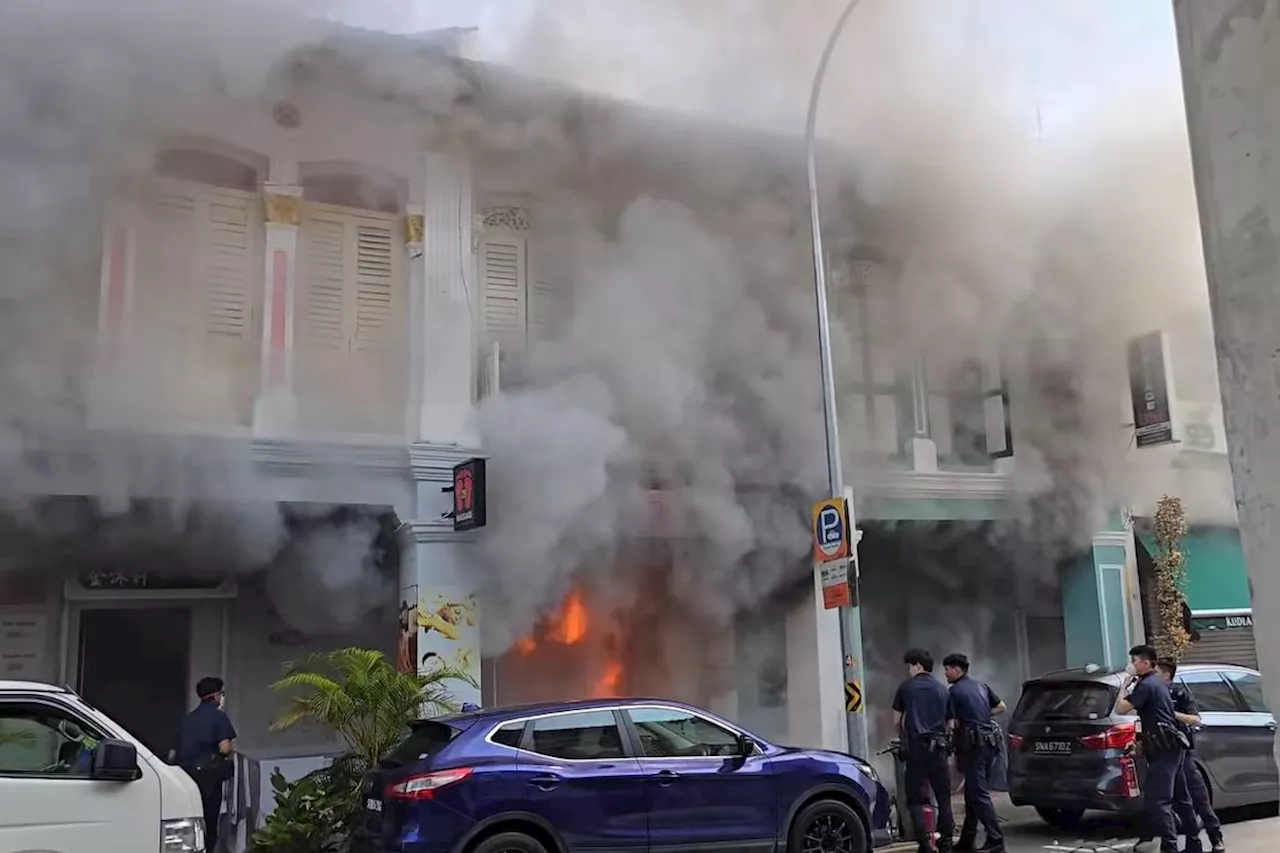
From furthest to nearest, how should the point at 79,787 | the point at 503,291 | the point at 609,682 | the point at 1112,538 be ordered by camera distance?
the point at 1112,538, the point at 609,682, the point at 503,291, the point at 79,787

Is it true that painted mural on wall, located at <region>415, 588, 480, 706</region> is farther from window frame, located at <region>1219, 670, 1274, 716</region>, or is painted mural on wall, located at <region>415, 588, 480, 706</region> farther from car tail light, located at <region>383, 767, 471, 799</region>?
window frame, located at <region>1219, 670, 1274, 716</region>

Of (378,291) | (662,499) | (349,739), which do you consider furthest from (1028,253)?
(349,739)

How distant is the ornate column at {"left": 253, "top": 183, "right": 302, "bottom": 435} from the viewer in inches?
365

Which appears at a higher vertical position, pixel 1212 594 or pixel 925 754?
pixel 1212 594

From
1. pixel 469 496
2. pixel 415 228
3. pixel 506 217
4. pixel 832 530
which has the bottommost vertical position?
pixel 832 530

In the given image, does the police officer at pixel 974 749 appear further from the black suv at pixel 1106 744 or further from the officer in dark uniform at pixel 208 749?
the officer in dark uniform at pixel 208 749

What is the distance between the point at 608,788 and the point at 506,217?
610 centimetres

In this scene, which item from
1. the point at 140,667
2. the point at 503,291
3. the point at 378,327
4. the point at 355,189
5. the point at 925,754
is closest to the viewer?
the point at 925,754

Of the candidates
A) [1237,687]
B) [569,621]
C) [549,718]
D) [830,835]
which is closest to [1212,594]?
[1237,687]

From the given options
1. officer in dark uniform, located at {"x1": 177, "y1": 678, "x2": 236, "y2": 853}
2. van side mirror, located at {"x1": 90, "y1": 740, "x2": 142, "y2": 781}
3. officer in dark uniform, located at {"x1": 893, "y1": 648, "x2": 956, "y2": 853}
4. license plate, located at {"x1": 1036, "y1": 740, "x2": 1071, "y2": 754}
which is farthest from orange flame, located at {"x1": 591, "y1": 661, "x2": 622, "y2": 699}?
van side mirror, located at {"x1": 90, "y1": 740, "x2": 142, "y2": 781}

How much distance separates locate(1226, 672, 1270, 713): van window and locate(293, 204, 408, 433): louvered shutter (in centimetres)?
729

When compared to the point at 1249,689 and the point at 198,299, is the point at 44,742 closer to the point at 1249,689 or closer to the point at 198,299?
the point at 198,299

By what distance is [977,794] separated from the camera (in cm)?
799

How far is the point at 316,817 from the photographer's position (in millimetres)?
7379
